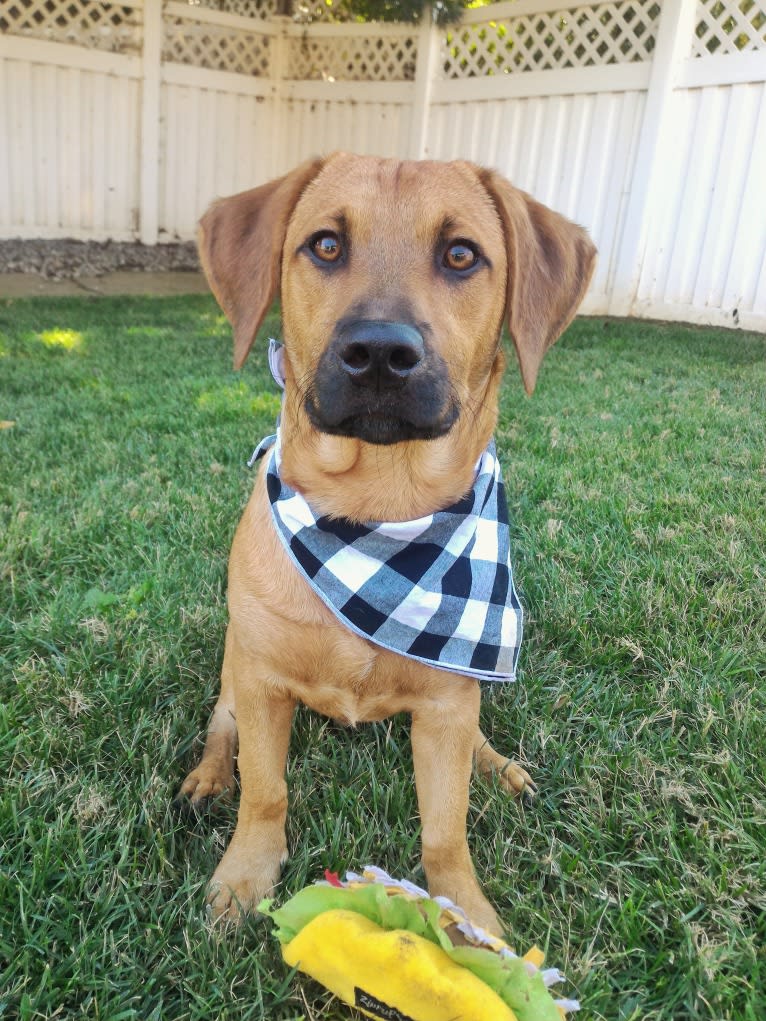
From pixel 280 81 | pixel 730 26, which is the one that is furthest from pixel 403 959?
pixel 280 81

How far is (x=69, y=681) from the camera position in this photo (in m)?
2.33

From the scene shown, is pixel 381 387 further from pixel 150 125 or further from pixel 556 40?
pixel 150 125

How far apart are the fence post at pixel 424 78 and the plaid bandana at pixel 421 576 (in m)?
9.49

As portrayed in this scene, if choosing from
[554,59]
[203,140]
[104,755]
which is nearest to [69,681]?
→ [104,755]

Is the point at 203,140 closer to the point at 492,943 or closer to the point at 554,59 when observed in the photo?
the point at 554,59

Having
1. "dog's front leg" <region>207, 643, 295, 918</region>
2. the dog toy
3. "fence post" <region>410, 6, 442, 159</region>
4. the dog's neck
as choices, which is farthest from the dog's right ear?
"fence post" <region>410, 6, 442, 159</region>

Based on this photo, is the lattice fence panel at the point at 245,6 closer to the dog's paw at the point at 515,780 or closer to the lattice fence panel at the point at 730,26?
the lattice fence panel at the point at 730,26

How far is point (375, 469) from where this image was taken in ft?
6.61

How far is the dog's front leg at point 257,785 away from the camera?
6.08 feet

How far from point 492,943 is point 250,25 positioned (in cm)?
1303

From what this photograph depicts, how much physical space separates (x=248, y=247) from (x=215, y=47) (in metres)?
11.3

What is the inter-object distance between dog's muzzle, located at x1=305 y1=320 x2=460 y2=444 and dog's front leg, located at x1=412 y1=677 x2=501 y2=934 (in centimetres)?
63

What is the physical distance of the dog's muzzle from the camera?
1.67 meters

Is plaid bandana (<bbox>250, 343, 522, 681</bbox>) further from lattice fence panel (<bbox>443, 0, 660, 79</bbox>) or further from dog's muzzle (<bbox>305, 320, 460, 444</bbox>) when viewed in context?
lattice fence panel (<bbox>443, 0, 660, 79</bbox>)
